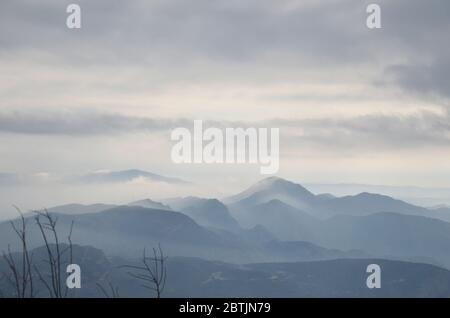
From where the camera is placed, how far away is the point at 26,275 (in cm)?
802

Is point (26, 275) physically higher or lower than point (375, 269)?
higher

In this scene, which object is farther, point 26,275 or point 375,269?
point 375,269
